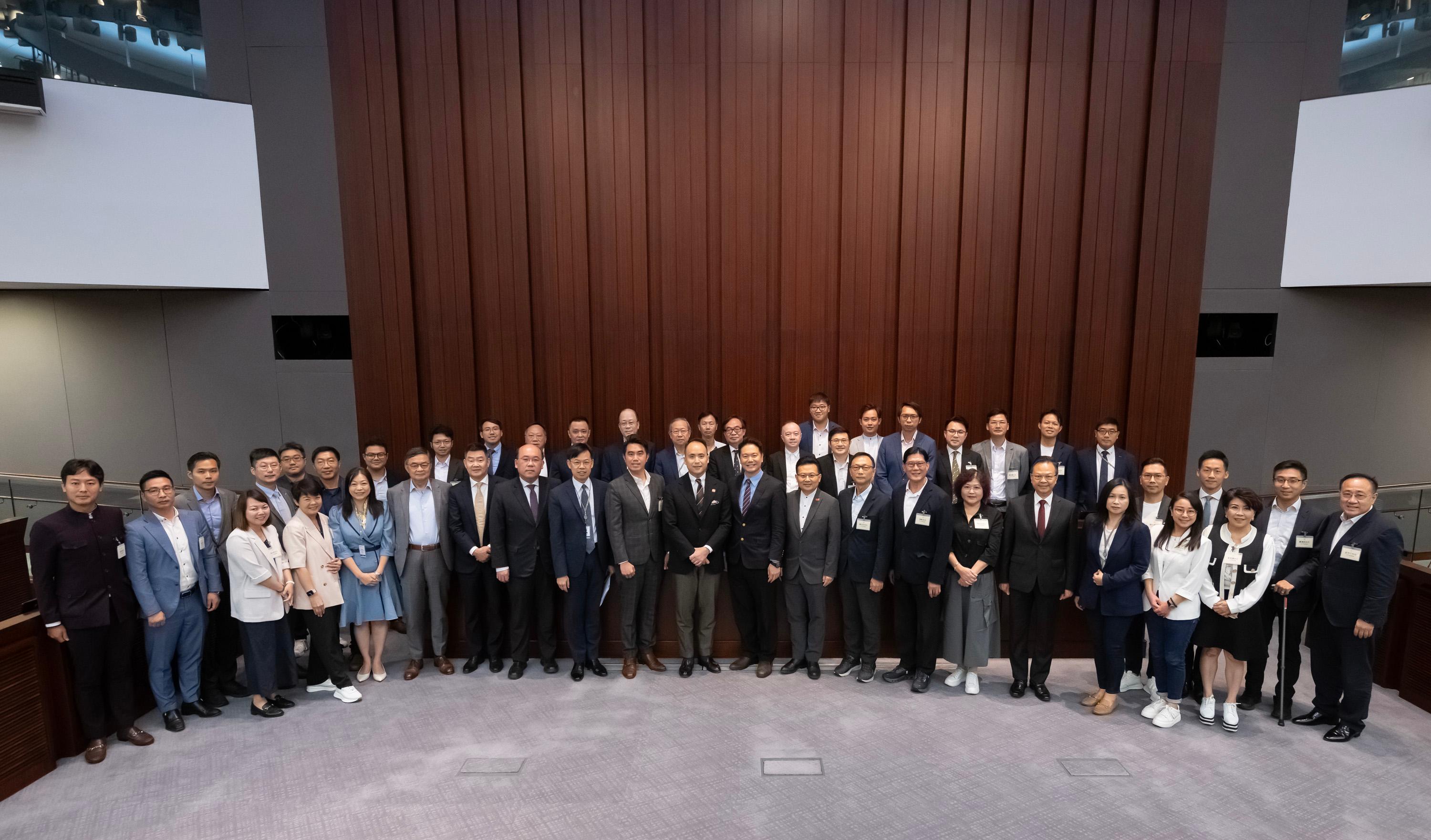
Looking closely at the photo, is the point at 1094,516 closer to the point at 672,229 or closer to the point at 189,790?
the point at 672,229

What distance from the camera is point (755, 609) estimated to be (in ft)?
15.4

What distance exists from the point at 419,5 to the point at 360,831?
5792 millimetres

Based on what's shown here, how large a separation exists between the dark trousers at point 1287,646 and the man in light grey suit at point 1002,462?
1.56m

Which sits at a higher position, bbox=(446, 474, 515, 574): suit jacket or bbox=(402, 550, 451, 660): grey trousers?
bbox=(446, 474, 515, 574): suit jacket

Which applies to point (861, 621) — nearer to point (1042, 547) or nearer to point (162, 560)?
point (1042, 547)

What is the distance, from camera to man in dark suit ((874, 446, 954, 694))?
13.9 feet

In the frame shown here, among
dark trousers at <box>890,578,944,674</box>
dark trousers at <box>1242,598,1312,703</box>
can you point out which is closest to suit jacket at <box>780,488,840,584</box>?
dark trousers at <box>890,578,944,674</box>

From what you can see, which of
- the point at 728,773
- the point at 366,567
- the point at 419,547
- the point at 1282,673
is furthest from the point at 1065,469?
the point at 366,567

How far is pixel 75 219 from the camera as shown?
5246mm

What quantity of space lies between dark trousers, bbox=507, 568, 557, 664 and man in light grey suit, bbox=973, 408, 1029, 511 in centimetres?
314

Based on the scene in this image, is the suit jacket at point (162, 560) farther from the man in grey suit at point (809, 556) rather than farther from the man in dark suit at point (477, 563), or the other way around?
the man in grey suit at point (809, 556)

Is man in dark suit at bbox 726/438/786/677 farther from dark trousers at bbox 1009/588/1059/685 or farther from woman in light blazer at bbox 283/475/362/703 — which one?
woman in light blazer at bbox 283/475/362/703

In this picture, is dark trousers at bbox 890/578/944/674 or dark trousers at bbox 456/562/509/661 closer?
dark trousers at bbox 890/578/944/674

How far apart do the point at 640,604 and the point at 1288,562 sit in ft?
12.5
